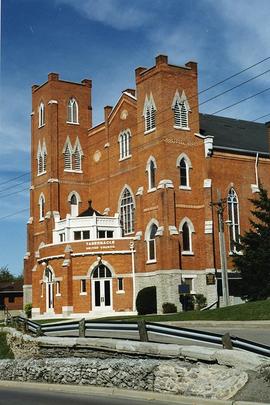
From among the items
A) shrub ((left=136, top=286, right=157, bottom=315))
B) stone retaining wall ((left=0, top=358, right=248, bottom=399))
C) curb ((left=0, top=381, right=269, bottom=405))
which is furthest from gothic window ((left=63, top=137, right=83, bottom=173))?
curb ((left=0, top=381, right=269, bottom=405))

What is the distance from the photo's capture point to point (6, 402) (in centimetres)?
1355

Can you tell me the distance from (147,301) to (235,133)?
61.2 feet

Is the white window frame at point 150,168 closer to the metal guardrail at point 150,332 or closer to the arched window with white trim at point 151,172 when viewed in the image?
the arched window with white trim at point 151,172

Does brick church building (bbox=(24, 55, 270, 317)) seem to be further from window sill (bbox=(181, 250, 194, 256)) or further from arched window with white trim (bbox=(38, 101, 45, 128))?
arched window with white trim (bbox=(38, 101, 45, 128))

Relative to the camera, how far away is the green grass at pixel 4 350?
78.0 feet

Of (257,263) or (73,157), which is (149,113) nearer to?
(73,157)

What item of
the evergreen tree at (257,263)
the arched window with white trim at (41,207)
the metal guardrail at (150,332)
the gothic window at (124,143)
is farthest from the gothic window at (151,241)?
the metal guardrail at (150,332)

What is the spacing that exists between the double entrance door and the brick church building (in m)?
0.08

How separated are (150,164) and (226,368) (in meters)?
39.0

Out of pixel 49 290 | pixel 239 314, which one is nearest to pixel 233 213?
pixel 49 290

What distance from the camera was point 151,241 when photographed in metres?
50.4

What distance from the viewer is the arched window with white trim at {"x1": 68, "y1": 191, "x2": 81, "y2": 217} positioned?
60.9 m

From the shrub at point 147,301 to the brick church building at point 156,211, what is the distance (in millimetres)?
589

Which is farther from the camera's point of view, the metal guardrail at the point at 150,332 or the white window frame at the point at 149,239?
the white window frame at the point at 149,239
